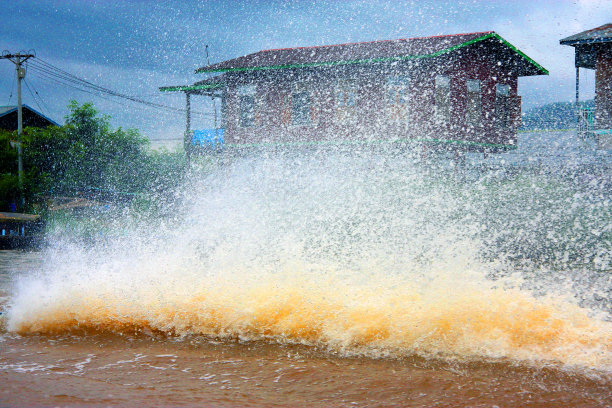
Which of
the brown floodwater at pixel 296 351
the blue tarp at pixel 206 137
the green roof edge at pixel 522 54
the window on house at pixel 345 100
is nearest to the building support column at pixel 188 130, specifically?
the blue tarp at pixel 206 137

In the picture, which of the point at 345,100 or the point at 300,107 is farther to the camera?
the point at 300,107

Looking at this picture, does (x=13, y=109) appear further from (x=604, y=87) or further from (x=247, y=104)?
(x=604, y=87)

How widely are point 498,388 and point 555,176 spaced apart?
17923mm

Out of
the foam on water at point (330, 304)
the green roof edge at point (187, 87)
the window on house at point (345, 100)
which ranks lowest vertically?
the foam on water at point (330, 304)

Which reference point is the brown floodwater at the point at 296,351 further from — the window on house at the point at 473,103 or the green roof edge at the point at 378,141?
the window on house at the point at 473,103

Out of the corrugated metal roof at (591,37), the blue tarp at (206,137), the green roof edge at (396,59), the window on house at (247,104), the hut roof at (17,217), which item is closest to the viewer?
the hut roof at (17,217)

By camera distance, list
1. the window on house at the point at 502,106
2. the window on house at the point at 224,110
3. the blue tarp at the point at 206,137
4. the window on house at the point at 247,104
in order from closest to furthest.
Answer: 1. the window on house at the point at 502,106
2. the window on house at the point at 247,104
3. the window on house at the point at 224,110
4. the blue tarp at the point at 206,137

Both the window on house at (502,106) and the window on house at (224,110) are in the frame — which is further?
the window on house at (224,110)

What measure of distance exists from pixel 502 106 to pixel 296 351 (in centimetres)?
2094

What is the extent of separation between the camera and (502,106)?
76.5 ft

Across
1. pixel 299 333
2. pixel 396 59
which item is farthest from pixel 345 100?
pixel 299 333

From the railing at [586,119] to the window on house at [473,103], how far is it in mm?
3547

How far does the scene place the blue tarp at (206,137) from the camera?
82.3ft

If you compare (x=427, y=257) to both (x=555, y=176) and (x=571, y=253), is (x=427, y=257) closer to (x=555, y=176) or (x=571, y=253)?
(x=571, y=253)
